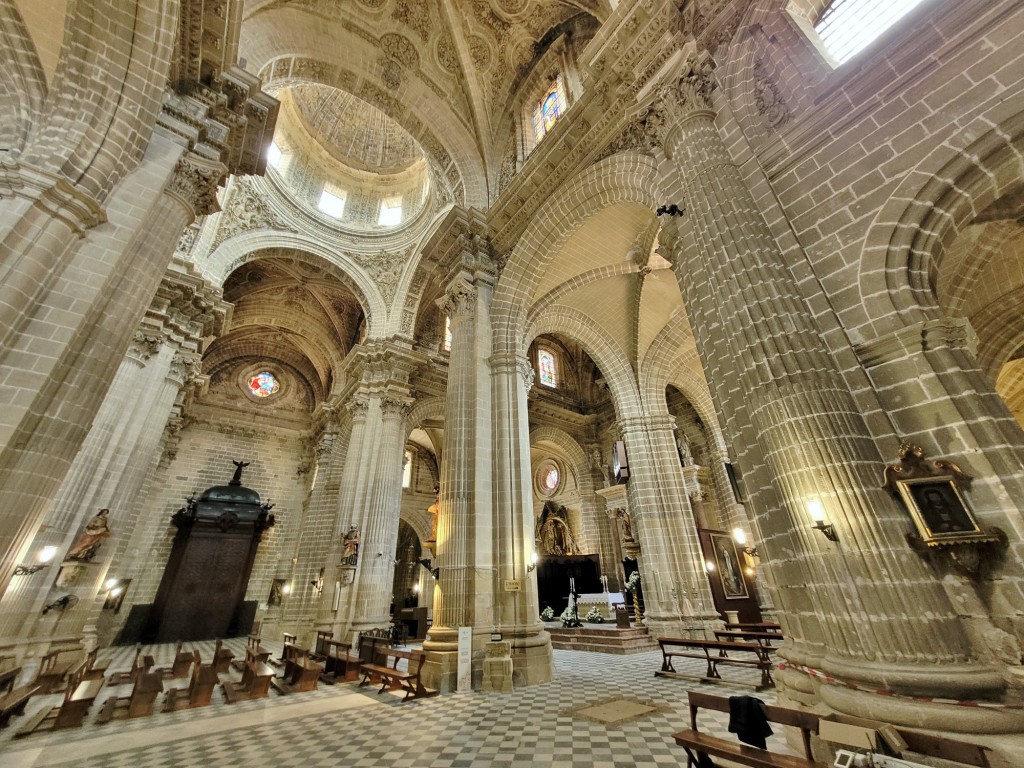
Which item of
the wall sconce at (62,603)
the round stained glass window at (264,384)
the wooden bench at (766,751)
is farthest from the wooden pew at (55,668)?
the round stained glass window at (264,384)

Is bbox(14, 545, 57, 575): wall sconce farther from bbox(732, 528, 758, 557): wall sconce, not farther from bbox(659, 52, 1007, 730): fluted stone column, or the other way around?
bbox(732, 528, 758, 557): wall sconce

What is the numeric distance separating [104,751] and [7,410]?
3.71 m

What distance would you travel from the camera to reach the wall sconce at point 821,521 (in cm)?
344

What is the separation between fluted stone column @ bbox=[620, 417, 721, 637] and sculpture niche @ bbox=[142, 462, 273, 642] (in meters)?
16.3

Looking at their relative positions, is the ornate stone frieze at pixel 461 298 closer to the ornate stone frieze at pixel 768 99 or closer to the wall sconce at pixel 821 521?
the ornate stone frieze at pixel 768 99

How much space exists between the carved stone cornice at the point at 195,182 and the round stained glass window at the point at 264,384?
16.3 metres

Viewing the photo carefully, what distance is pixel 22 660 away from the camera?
7395mm

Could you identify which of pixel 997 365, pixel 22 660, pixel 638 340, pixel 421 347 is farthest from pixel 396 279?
pixel 997 365

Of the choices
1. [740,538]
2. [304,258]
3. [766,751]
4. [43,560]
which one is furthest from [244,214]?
[740,538]

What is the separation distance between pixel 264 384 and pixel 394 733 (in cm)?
2007

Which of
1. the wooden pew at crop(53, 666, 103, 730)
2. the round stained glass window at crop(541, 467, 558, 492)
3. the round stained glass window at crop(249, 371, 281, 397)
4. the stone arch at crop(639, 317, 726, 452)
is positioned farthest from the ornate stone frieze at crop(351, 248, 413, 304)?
the wooden pew at crop(53, 666, 103, 730)

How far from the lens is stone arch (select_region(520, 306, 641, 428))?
42.5ft

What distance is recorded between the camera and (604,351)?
13.8 meters

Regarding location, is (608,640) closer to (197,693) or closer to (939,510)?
(197,693)
